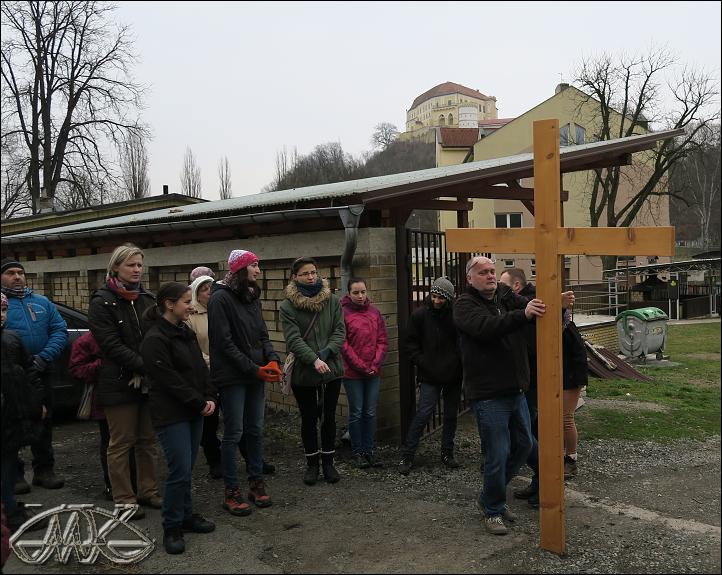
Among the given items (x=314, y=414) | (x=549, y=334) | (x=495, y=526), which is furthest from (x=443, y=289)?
(x=495, y=526)

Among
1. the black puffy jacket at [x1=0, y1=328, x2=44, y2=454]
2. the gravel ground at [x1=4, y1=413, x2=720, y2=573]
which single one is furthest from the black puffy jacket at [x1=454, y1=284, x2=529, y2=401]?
the black puffy jacket at [x1=0, y1=328, x2=44, y2=454]

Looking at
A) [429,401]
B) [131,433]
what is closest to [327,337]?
[429,401]

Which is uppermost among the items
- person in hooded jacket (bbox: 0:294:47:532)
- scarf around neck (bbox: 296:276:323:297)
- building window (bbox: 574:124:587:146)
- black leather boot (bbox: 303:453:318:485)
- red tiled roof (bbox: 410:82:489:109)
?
red tiled roof (bbox: 410:82:489:109)

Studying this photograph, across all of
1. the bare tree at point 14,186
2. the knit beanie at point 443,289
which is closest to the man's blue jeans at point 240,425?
the knit beanie at point 443,289

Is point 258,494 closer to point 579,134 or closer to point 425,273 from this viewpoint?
point 425,273

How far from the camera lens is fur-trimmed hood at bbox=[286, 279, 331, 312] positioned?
5406 millimetres

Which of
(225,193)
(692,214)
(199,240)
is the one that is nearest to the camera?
(199,240)

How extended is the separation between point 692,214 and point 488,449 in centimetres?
5462

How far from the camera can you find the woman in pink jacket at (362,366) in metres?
5.87

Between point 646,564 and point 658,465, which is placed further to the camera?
point 658,465

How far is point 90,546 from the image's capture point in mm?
3957

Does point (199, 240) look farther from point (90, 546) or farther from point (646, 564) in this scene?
point (646, 564)

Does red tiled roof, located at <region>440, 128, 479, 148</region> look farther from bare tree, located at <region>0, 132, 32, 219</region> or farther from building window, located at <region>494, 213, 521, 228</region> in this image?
bare tree, located at <region>0, 132, 32, 219</region>

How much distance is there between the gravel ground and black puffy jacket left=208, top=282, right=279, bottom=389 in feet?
3.37
